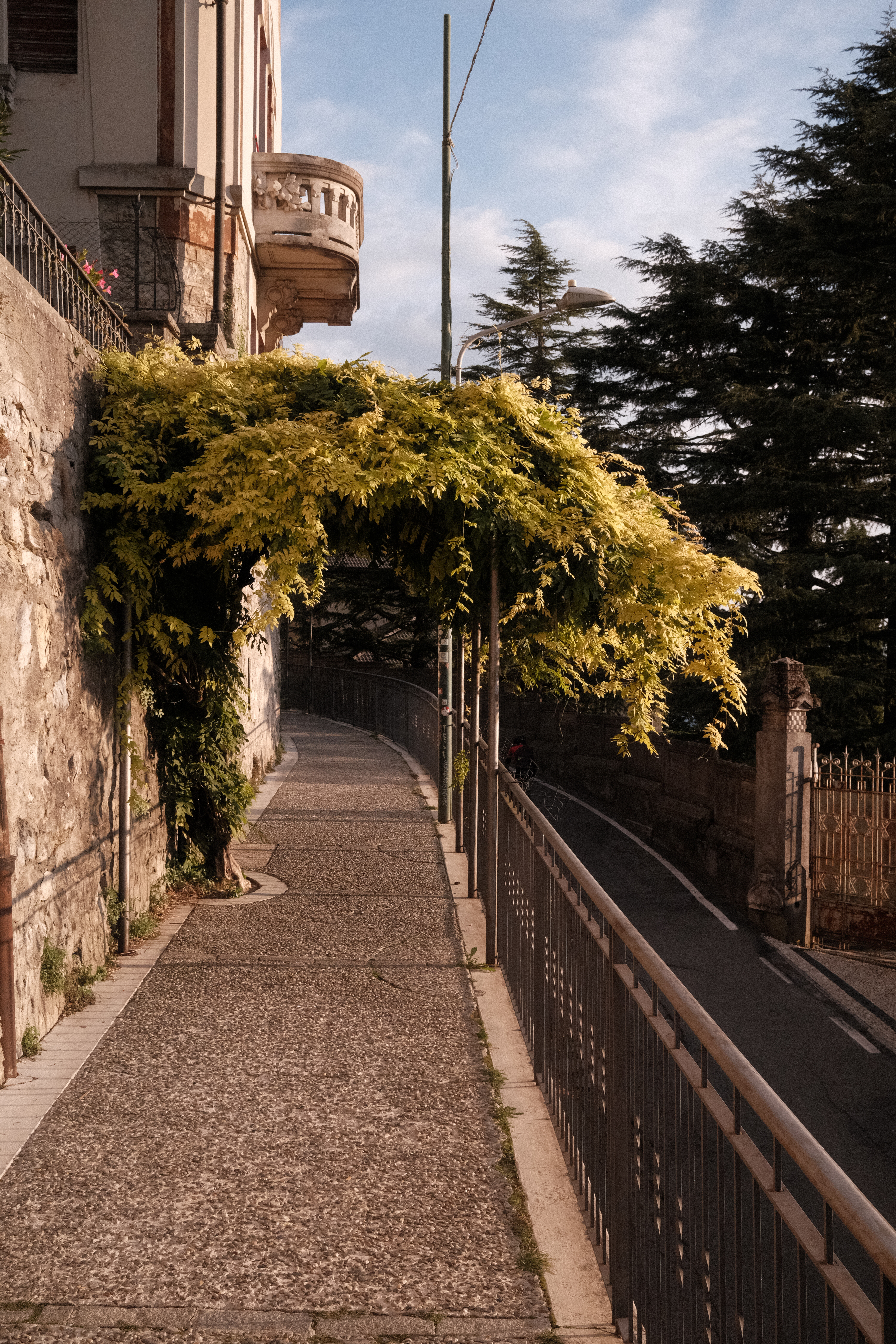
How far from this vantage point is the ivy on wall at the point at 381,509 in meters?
6.71

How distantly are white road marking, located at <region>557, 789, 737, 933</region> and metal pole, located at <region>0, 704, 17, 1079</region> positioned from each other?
30.5 feet

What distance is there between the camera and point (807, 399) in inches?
824

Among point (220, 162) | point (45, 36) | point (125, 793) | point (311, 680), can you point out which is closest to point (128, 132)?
point (220, 162)

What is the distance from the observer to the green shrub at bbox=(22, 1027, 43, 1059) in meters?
5.48

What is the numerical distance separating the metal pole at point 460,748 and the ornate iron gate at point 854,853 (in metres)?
3.87

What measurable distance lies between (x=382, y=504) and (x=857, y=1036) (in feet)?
19.5

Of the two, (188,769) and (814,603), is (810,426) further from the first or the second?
(188,769)

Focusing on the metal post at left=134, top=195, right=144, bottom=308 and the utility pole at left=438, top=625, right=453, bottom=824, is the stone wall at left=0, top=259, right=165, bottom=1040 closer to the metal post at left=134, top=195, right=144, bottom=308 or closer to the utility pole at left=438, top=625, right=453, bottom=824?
the metal post at left=134, top=195, right=144, bottom=308

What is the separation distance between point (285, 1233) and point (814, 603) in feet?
61.7

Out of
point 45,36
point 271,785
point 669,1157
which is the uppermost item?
point 45,36

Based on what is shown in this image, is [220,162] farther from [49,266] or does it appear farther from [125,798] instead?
[125,798]

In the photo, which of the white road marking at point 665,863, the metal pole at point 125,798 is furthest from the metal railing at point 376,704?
the metal pole at point 125,798

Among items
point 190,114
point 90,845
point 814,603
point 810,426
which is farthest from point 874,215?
point 90,845

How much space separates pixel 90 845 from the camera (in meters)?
6.84
